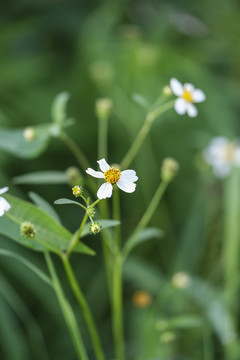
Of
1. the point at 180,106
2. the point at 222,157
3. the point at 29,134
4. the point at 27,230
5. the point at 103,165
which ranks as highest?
the point at 222,157

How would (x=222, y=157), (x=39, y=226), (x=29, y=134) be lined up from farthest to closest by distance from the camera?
1. (x=222, y=157)
2. (x=29, y=134)
3. (x=39, y=226)

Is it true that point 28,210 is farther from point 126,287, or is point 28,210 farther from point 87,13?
point 87,13

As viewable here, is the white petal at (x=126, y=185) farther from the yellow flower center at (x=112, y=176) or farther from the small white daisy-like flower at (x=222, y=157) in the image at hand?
the small white daisy-like flower at (x=222, y=157)

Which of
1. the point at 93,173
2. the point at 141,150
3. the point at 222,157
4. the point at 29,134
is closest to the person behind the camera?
the point at 93,173

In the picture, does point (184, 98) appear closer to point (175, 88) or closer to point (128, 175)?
point (175, 88)

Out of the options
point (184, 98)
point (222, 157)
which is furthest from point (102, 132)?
point (184, 98)

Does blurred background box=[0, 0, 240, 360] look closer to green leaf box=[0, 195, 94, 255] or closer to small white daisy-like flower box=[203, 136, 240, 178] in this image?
small white daisy-like flower box=[203, 136, 240, 178]

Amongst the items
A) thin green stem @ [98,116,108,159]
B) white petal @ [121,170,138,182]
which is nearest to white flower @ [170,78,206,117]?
white petal @ [121,170,138,182]
